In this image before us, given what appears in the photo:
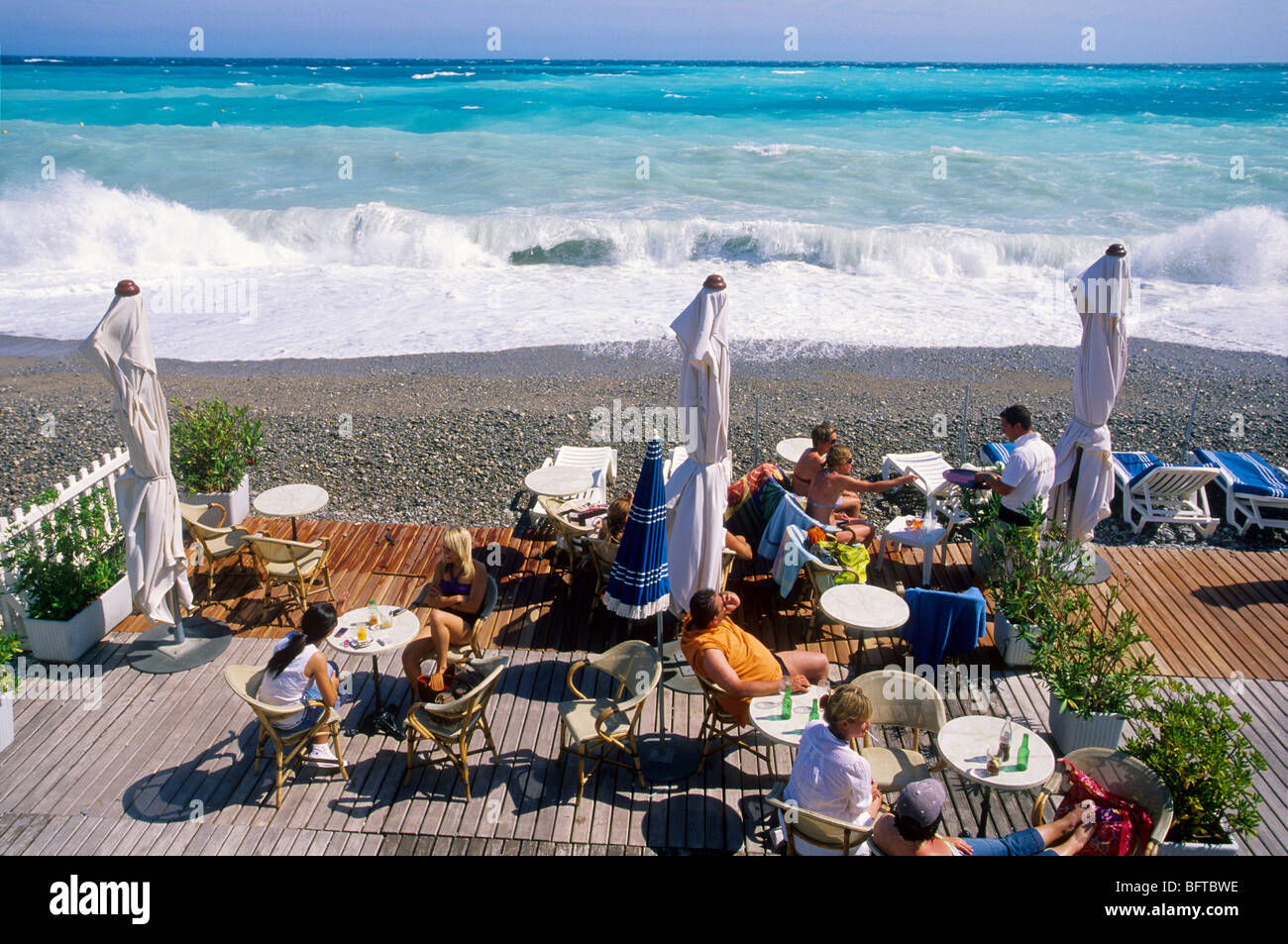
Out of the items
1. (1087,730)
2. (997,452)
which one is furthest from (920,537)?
(997,452)

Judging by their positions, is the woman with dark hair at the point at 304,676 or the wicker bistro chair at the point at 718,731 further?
the wicker bistro chair at the point at 718,731

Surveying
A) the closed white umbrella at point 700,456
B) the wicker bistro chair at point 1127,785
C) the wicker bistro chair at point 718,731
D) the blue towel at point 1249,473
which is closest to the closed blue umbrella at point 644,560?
the closed white umbrella at point 700,456

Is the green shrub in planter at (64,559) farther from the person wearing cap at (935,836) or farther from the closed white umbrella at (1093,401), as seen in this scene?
the closed white umbrella at (1093,401)

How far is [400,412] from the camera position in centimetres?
1370

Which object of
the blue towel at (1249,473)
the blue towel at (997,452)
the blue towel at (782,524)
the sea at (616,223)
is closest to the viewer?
→ the blue towel at (782,524)

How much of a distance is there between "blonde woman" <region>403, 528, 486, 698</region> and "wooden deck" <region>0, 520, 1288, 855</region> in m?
0.55

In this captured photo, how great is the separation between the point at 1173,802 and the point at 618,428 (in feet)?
30.3

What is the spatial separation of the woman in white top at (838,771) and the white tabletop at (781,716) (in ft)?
1.36

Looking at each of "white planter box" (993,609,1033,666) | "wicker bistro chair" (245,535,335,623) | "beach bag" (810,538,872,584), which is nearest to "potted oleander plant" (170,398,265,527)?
"wicker bistro chair" (245,535,335,623)

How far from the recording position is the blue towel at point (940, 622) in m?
7.26

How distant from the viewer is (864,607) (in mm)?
7031

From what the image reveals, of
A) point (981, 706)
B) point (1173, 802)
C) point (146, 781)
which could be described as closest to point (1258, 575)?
point (981, 706)
